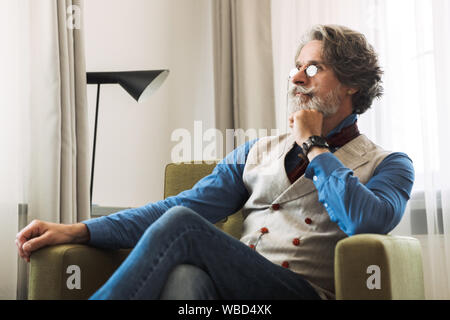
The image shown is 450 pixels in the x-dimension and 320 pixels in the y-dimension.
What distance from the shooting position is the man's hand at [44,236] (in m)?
1.22

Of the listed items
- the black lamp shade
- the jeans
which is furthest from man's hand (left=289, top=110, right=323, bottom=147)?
the black lamp shade

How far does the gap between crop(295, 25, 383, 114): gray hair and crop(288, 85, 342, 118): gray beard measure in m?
0.06

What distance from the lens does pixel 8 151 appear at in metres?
1.97

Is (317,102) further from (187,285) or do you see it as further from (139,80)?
(139,80)

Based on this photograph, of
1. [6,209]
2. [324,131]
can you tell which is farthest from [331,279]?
[6,209]

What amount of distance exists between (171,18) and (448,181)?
70.7 inches

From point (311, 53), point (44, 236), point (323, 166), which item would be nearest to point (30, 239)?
point (44, 236)

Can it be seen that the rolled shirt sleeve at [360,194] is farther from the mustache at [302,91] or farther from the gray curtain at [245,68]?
the gray curtain at [245,68]

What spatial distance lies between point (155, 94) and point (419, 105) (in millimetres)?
1447

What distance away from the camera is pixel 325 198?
125 centimetres

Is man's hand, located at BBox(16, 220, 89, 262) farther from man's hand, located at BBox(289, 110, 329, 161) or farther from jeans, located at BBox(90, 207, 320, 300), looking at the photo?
man's hand, located at BBox(289, 110, 329, 161)

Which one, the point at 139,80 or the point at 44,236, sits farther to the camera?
the point at 139,80

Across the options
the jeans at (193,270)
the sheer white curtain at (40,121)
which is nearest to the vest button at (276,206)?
the jeans at (193,270)

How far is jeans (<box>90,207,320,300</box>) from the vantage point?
1010mm
